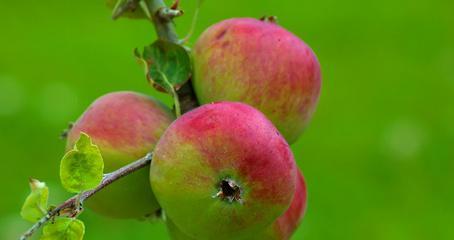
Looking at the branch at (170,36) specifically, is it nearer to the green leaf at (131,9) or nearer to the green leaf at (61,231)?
the green leaf at (131,9)

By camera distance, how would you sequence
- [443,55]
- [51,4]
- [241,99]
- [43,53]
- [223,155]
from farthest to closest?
[51,4], [43,53], [443,55], [241,99], [223,155]

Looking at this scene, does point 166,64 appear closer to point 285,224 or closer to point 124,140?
point 124,140

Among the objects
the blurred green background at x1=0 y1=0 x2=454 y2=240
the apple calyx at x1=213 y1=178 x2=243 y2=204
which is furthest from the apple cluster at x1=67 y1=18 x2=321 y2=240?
the blurred green background at x1=0 y1=0 x2=454 y2=240

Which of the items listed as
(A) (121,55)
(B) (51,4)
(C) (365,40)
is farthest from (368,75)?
(B) (51,4)

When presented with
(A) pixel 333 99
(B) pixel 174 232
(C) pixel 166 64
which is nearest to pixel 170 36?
(C) pixel 166 64

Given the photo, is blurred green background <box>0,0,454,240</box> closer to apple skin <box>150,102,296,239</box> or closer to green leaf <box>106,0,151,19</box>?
green leaf <box>106,0,151,19</box>

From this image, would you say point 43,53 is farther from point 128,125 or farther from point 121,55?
point 128,125

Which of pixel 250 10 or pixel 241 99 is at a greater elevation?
pixel 241 99
